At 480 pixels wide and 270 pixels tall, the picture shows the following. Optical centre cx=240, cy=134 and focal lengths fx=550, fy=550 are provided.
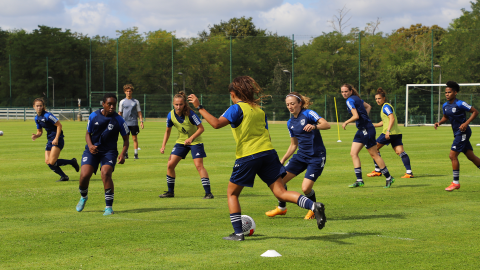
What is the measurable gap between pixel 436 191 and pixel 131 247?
21.3 ft

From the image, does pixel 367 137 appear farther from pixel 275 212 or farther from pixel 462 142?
pixel 275 212

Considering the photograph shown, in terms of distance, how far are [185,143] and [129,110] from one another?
8417 millimetres

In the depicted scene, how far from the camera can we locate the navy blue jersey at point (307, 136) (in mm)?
7887

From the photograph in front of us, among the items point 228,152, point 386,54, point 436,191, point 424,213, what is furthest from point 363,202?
point 386,54

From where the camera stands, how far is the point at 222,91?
6344 centimetres

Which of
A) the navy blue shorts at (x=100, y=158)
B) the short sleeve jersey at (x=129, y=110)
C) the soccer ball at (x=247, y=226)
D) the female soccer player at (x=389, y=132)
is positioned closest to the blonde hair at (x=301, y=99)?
the soccer ball at (x=247, y=226)

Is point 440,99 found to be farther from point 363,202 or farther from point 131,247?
point 131,247

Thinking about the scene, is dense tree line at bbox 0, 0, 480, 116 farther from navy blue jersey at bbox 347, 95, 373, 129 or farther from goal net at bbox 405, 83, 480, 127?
navy blue jersey at bbox 347, 95, 373, 129

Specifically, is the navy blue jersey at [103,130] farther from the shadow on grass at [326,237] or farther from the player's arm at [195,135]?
the shadow on grass at [326,237]

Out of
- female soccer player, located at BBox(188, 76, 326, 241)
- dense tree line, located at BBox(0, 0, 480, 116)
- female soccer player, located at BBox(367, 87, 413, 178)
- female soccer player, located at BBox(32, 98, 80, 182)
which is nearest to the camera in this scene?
female soccer player, located at BBox(188, 76, 326, 241)

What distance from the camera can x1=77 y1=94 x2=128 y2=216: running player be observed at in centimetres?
806

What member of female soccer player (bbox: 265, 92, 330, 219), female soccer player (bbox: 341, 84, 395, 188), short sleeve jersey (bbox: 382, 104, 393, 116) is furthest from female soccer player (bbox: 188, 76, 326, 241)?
short sleeve jersey (bbox: 382, 104, 393, 116)

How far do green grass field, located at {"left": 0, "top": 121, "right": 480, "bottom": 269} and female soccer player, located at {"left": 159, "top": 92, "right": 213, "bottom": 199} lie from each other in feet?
1.04

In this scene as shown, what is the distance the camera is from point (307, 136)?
313 inches
